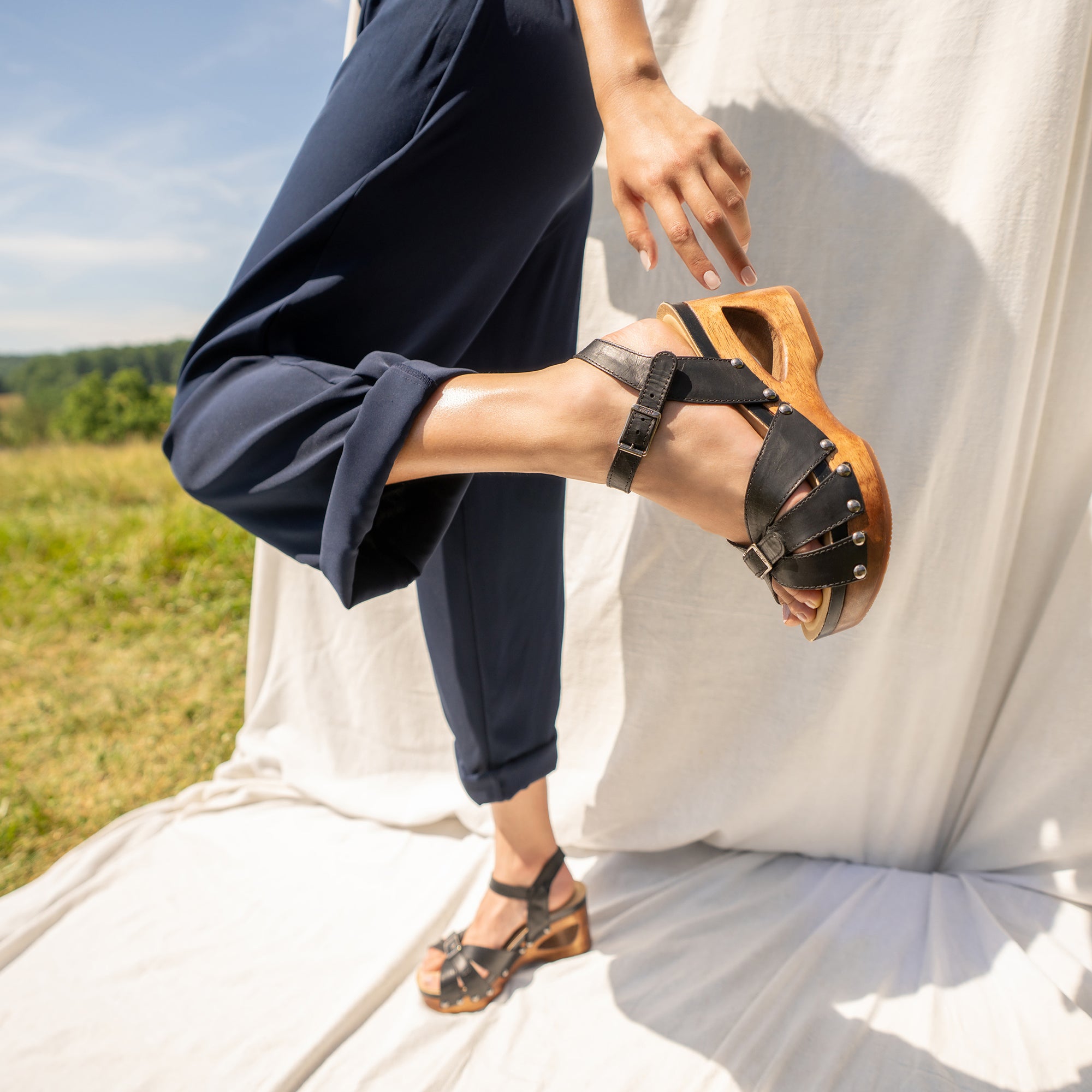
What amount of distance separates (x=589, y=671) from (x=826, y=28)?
3.30 feet

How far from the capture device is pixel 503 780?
953 millimetres

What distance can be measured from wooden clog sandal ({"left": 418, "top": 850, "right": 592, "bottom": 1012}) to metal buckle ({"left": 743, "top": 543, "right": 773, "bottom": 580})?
2.10 feet

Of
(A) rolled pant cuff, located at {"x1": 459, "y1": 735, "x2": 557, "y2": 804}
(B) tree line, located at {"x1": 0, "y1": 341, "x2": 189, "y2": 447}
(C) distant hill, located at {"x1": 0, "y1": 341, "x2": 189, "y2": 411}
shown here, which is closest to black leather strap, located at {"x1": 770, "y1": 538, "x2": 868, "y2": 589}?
(A) rolled pant cuff, located at {"x1": 459, "y1": 735, "x2": 557, "y2": 804}

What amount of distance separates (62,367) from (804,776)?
11.6 metres

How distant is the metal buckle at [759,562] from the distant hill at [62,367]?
901cm

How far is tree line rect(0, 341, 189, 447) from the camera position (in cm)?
806

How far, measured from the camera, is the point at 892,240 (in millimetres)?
998

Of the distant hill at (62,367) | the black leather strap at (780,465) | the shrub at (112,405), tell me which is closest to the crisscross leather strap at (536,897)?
the black leather strap at (780,465)

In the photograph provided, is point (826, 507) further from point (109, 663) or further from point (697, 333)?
point (109, 663)

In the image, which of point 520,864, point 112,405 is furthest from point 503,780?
point 112,405

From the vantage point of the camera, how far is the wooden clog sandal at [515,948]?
0.96 meters

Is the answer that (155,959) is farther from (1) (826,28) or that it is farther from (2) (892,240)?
(1) (826,28)

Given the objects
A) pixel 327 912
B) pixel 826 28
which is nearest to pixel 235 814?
pixel 327 912

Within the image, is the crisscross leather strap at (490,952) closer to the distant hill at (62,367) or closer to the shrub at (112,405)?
the distant hill at (62,367)
